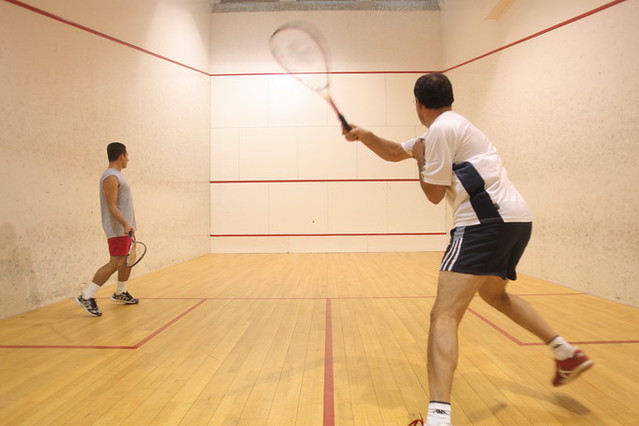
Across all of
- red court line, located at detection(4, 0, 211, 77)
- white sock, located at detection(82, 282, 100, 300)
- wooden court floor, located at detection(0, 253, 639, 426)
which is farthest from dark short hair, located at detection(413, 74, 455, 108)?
red court line, located at detection(4, 0, 211, 77)

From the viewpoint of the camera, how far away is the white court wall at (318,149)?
6.31 meters

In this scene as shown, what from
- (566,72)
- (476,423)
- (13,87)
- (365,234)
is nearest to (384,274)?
(365,234)

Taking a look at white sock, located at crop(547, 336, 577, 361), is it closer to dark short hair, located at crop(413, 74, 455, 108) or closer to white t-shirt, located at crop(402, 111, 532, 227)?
white t-shirt, located at crop(402, 111, 532, 227)

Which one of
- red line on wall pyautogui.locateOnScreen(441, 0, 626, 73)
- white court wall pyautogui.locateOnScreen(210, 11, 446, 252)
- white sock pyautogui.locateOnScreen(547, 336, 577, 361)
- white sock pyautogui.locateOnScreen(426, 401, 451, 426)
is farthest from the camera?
white court wall pyautogui.locateOnScreen(210, 11, 446, 252)

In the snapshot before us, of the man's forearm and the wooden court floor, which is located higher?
the man's forearm

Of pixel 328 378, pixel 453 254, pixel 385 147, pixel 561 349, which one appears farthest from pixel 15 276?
pixel 561 349

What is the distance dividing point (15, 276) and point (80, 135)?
1207 millimetres

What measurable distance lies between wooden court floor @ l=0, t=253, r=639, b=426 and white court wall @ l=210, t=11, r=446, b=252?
2809 mm

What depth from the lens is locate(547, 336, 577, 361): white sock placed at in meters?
1.50

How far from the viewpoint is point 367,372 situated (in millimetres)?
1804

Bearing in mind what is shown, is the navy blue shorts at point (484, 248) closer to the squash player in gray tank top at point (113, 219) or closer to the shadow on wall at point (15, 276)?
the squash player in gray tank top at point (113, 219)

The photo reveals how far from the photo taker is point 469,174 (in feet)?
4.22

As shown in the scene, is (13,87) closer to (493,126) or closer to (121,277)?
(121,277)

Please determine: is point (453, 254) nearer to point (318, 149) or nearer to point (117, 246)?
point (117, 246)
